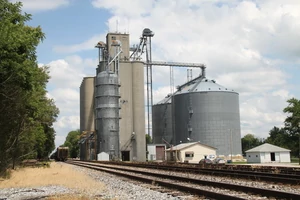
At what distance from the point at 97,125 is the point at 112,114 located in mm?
5535

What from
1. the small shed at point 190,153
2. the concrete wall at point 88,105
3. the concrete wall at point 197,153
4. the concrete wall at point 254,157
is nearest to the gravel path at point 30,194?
the concrete wall at point 254,157

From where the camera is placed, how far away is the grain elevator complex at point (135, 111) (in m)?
90.1

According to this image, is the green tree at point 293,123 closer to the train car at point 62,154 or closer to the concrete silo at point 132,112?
the concrete silo at point 132,112

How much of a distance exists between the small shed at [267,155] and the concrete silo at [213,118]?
2373 centimetres

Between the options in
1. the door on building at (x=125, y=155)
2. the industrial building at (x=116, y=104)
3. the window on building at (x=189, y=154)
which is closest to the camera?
the window on building at (x=189, y=154)

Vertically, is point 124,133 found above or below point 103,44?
below

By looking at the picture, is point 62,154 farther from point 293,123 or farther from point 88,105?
point 293,123

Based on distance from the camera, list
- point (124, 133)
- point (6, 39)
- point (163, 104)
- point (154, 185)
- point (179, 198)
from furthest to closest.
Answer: point (163, 104), point (124, 133), point (154, 185), point (6, 39), point (179, 198)

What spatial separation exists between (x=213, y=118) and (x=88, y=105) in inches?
1515

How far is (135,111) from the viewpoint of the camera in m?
98.7

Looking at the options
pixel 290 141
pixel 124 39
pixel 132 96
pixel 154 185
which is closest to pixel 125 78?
pixel 132 96

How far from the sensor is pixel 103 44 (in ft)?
372

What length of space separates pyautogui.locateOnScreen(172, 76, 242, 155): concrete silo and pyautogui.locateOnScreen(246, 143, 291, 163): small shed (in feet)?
77.9

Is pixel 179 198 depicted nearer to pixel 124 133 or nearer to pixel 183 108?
pixel 124 133
